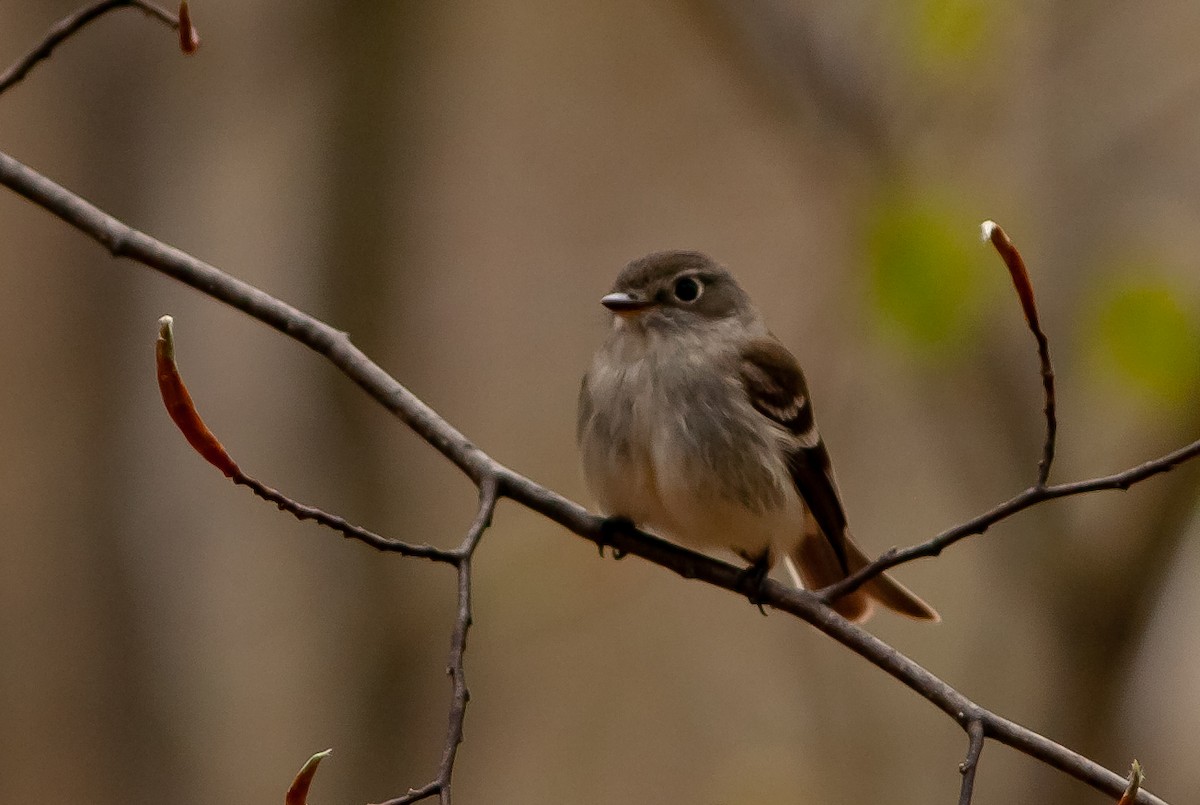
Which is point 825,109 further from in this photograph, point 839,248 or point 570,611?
point 570,611

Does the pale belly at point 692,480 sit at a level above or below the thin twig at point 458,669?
above

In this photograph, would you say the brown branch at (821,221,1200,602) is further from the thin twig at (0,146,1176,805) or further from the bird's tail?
the bird's tail

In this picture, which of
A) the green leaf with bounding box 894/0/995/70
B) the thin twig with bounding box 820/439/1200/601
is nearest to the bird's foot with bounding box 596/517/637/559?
the thin twig with bounding box 820/439/1200/601

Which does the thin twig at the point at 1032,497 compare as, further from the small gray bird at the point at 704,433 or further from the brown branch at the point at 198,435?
the small gray bird at the point at 704,433

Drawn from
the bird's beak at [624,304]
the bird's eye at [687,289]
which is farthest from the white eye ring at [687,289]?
the bird's beak at [624,304]

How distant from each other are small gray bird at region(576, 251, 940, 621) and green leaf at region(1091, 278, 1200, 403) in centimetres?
90

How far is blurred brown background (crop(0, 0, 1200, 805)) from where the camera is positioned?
4.86 meters

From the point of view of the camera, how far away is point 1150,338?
3.97 meters

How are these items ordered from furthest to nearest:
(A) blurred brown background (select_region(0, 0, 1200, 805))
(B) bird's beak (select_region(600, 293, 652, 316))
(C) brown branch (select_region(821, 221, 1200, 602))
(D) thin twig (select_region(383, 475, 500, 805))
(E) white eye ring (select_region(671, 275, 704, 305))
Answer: (A) blurred brown background (select_region(0, 0, 1200, 805)) → (E) white eye ring (select_region(671, 275, 704, 305)) → (B) bird's beak (select_region(600, 293, 652, 316)) → (C) brown branch (select_region(821, 221, 1200, 602)) → (D) thin twig (select_region(383, 475, 500, 805))

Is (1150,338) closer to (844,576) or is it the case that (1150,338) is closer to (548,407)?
(844,576)

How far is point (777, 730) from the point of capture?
23.3ft

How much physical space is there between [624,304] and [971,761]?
79.1 inches

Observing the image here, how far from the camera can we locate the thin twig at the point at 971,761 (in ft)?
7.48

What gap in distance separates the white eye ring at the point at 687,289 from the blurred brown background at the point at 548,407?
540 millimetres
